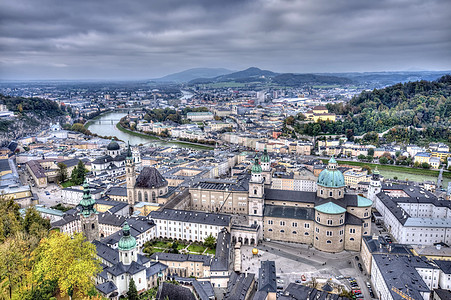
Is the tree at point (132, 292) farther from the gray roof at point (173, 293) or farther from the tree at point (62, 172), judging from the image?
the tree at point (62, 172)

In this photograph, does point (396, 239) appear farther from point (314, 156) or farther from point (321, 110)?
point (321, 110)

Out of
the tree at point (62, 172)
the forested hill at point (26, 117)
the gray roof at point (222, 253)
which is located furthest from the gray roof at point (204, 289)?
the forested hill at point (26, 117)

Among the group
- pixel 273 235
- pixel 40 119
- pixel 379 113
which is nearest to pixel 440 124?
pixel 379 113

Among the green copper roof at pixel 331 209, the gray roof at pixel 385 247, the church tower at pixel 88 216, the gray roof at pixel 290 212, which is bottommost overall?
the gray roof at pixel 385 247

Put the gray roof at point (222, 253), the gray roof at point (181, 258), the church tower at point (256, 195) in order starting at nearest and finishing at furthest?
the gray roof at point (222, 253) < the gray roof at point (181, 258) < the church tower at point (256, 195)

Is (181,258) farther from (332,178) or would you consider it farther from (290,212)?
(332,178)

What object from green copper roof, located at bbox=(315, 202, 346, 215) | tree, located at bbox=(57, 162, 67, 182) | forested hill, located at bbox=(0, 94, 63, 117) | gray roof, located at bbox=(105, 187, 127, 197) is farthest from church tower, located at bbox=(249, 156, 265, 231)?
forested hill, located at bbox=(0, 94, 63, 117)

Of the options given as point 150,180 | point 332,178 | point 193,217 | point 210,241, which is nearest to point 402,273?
point 332,178
